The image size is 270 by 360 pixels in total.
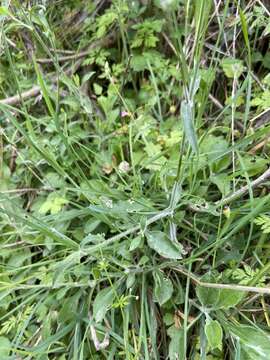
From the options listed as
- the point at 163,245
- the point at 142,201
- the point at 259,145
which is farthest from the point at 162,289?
the point at 259,145

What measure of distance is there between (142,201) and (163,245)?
0.45 feet

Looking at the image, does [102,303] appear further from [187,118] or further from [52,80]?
[52,80]

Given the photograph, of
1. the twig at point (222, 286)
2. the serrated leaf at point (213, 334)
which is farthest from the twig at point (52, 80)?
the serrated leaf at point (213, 334)

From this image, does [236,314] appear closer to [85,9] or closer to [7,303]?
[7,303]

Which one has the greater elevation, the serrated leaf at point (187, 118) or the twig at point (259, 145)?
the serrated leaf at point (187, 118)

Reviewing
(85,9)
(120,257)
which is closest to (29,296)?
(120,257)

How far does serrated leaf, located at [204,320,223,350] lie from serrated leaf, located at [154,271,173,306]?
0.13m

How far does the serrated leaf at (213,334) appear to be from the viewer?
0.96 metres

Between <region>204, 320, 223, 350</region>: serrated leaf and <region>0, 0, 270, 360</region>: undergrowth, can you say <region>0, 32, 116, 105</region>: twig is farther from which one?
<region>204, 320, 223, 350</region>: serrated leaf

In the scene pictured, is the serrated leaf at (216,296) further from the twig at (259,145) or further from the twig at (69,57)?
the twig at (69,57)

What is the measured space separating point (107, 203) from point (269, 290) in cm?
41

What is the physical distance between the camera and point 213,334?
97cm

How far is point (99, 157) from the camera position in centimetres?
136

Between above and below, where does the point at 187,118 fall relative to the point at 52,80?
above
